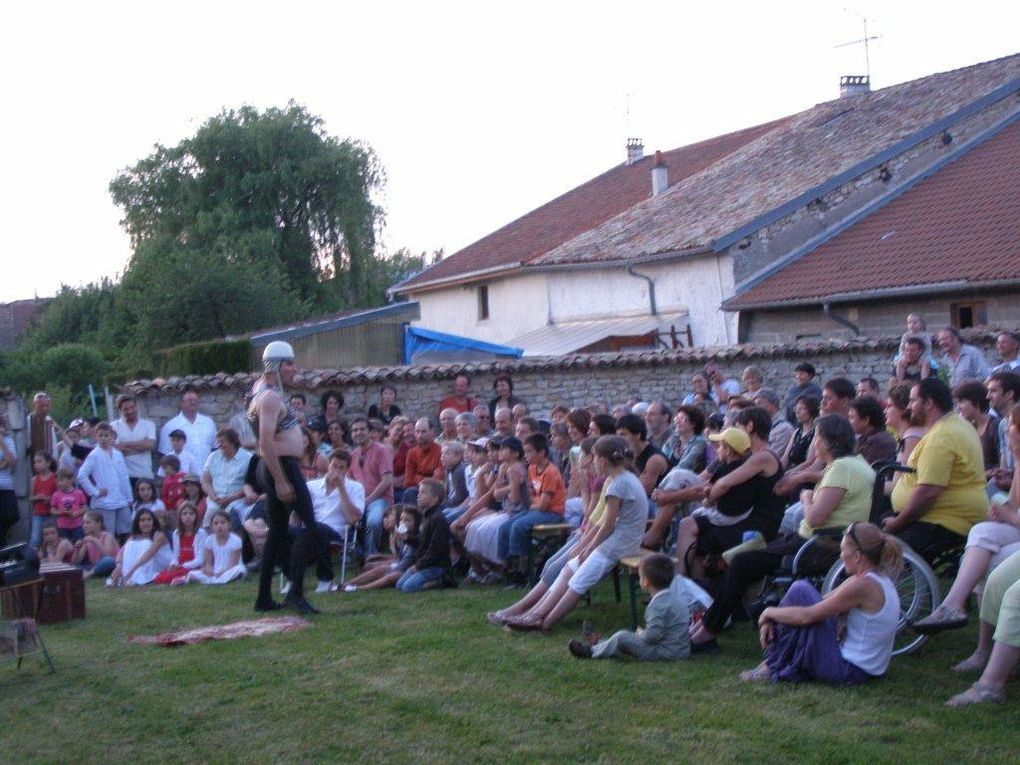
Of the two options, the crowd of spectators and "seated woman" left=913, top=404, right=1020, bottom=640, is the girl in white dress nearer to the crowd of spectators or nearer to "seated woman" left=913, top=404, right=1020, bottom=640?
the crowd of spectators

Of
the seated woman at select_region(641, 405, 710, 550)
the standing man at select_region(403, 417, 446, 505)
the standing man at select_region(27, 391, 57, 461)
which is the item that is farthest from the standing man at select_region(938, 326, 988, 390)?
the standing man at select_region(27, 391, 57, 461)

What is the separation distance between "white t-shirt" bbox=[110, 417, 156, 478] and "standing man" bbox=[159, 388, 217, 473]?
1.10 ft

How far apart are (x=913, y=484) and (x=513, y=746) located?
2932 millimetres

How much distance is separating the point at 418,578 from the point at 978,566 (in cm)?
492

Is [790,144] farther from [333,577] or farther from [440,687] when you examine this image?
[440,687]

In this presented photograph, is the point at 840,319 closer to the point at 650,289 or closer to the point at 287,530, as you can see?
the point at 650,289

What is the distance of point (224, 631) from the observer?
854 cm

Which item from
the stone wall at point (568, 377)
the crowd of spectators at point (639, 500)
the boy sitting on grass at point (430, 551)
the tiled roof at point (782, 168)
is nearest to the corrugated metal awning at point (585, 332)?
the tiled roof at point (782, 168)

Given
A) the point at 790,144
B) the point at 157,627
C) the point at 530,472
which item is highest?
the point at 790,144

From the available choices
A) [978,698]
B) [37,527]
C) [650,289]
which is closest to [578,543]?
[978,698]

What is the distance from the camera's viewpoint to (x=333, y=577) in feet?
34.9

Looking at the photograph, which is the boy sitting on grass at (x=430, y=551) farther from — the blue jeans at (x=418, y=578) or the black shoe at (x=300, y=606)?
the black shoe at (x=300, y=606)

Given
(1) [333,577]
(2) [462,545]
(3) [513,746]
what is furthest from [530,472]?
(3) [513,746]

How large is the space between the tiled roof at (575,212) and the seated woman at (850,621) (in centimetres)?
2528
